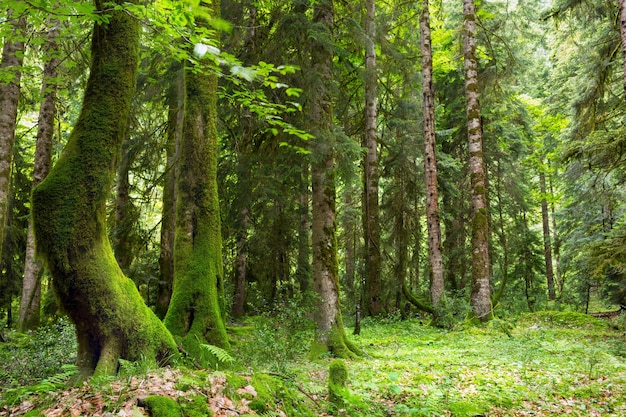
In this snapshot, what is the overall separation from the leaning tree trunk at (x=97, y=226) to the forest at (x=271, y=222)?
23 millimetres

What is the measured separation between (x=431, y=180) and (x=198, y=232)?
29.6 ft

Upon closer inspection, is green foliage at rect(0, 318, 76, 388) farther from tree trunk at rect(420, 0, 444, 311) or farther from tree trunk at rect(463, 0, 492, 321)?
tree trunk at rect(463, 0, 492, 321)

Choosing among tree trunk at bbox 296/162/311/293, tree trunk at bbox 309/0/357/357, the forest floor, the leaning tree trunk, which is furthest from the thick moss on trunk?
tree trunk at bbox 296/162/311/293

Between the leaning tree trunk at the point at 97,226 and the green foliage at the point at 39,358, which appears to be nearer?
the leaning tree trunk at the point at 97,226

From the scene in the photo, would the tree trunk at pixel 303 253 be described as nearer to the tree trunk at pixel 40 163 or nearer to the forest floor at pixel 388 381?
the forest floor at pixel 388 381

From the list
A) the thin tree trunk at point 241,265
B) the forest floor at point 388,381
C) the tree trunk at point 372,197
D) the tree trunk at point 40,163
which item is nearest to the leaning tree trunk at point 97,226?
the forest floor at point 388,381

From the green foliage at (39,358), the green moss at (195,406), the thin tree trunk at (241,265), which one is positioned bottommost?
the green foliage at (39,358)

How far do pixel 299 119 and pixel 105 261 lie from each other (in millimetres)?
5410

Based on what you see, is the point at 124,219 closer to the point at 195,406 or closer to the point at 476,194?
the point at 195,406

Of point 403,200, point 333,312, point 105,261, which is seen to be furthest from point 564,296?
point 105,261

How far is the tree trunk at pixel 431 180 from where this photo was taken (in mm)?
13195

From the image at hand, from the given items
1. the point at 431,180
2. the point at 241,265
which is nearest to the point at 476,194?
the point at 431,180

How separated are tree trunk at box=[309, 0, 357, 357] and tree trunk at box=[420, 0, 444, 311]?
5.71 meters

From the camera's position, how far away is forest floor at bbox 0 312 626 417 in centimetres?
349
